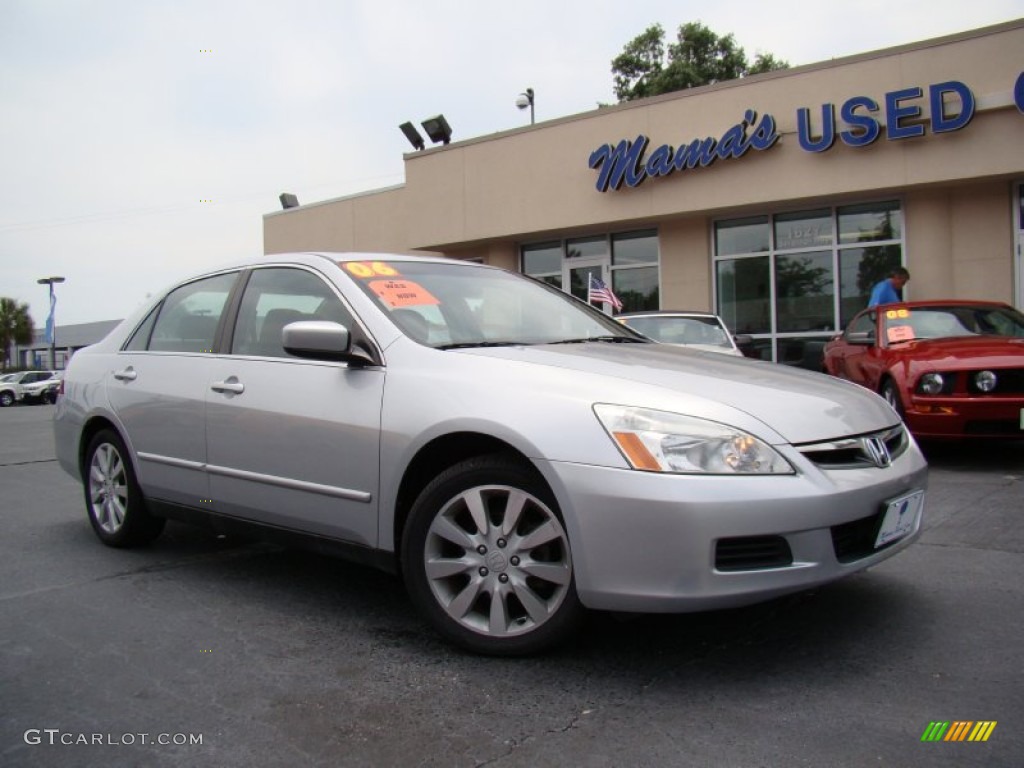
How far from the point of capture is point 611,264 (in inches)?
603

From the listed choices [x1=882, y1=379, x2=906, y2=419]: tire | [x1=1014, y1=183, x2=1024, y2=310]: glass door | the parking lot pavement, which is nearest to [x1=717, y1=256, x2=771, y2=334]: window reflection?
[x1=1014, y1=183, x2=1024, y2=310]: glass door

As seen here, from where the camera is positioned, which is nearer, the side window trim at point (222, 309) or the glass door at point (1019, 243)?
the side window trim at point (222, 309)

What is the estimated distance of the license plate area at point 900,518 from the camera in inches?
111

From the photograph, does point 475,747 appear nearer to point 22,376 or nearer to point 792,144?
point 792,144

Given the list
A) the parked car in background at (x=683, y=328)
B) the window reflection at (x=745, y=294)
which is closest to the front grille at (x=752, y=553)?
the parked car in background at (x=683, y=328)

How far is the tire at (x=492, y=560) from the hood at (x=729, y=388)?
436 mm

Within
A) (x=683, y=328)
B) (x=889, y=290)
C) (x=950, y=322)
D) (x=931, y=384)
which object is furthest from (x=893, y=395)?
(x=889, y=290)

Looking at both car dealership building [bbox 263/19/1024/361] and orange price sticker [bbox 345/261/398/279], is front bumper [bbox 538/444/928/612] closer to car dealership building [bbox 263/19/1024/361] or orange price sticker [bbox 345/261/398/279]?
orange price sticker [bbox 345/261/398/279]

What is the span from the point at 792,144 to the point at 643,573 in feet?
36.8

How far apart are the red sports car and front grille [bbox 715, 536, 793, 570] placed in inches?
181

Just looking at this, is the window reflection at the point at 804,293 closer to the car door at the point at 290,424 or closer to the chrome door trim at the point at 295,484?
the car door at the point at 290,424

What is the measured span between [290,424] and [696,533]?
175 centimetres

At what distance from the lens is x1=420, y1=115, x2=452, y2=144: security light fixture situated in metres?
17.4

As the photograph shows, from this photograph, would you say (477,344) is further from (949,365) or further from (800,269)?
(800,269)
